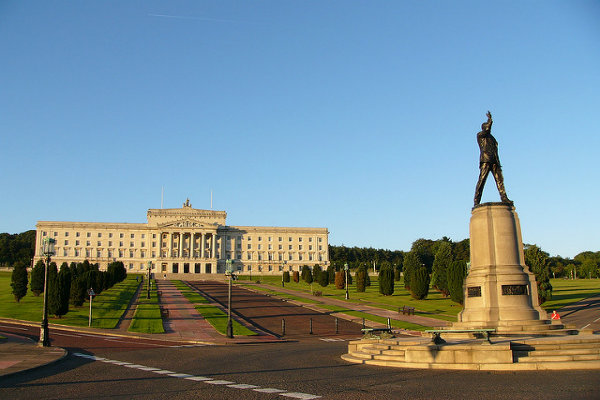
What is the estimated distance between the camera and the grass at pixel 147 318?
36.8 meters

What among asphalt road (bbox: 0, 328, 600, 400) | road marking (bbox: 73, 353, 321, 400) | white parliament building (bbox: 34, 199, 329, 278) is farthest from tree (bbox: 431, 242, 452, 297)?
A: white parliament building (bbox: 34, 199, 329, 278)

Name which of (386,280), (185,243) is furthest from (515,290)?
(185,243)

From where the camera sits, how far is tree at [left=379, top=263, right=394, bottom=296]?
67.9m

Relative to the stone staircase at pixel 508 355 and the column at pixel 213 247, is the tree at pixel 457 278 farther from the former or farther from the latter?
the column at pixel 213 247

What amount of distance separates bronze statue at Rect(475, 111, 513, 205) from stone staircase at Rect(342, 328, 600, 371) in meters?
8.03

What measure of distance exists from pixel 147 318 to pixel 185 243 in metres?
117

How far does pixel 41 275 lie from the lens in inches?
2301

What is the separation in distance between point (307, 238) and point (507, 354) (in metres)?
152

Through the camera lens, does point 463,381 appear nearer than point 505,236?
Yes

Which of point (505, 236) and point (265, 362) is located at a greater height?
point (505, 236)

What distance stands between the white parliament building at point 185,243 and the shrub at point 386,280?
8275cm

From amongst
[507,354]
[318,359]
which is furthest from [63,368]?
[507,354]

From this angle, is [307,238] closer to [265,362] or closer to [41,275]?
[41,275]

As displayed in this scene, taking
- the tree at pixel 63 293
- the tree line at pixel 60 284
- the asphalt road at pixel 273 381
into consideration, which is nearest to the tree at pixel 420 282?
the tree line at pixel 60 284
